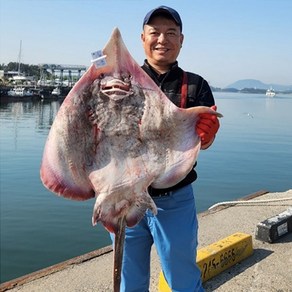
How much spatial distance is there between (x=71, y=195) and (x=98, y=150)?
287mm

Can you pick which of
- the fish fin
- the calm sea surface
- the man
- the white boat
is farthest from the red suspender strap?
the white boat

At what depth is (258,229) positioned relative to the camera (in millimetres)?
5125

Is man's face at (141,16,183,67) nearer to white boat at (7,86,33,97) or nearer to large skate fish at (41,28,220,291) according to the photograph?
large skate fish at (41,28,220,291)

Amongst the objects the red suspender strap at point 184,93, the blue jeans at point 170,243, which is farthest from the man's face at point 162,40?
the blue jeans at point 170,243

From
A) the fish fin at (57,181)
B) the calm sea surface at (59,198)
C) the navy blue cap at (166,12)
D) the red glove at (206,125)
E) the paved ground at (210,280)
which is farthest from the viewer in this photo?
the calm sea surface at (59,198)

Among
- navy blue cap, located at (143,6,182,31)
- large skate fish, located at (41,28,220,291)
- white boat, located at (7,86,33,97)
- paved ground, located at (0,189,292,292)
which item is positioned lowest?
white boat, located at (7,86,33,97)

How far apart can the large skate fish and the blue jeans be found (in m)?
0.47

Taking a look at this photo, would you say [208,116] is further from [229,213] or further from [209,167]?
[209,167]

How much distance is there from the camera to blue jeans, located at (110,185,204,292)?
2590 mm

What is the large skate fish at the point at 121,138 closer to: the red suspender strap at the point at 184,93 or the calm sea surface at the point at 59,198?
the red suspender strap at the point at 184,93

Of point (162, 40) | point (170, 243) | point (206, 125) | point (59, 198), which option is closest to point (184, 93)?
point (162, 40)

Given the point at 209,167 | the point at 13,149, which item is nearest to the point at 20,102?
the point at 13,149

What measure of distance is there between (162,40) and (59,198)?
9320mm

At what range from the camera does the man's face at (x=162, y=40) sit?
8.39 ft
